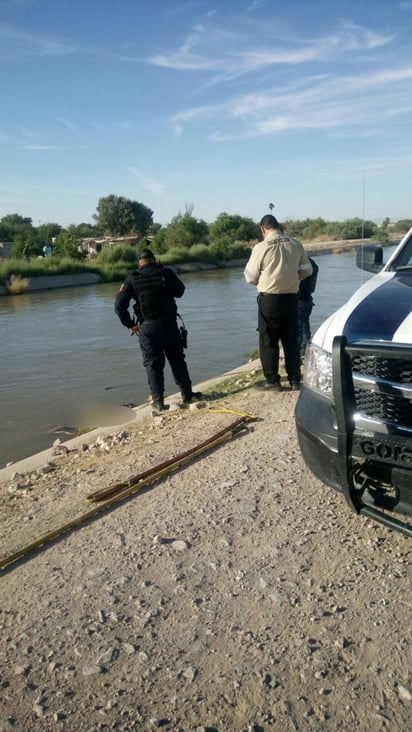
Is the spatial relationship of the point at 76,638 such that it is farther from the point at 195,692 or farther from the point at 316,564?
the point at 316,564

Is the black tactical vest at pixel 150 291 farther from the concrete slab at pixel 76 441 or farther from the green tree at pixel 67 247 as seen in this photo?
the green tree at pixel 67 247

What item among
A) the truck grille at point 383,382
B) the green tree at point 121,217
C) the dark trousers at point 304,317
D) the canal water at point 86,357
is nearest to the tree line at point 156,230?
the green tree at point 121,217

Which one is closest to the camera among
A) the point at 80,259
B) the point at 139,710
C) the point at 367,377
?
the point at 139,710

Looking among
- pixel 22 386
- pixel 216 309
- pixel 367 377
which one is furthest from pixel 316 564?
pixel 216 309

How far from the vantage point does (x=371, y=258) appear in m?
4.74

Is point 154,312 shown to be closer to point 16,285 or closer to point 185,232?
point 16,285

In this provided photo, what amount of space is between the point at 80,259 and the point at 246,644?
44.9 m

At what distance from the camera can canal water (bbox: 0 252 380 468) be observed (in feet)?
29.3

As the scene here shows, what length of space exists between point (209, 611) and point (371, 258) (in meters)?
2.98

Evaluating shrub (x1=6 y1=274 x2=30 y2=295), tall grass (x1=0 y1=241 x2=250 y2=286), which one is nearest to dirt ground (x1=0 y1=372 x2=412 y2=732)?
shrub (x1=6 y1=274 x2=30 y2=295)

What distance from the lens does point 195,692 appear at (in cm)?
240

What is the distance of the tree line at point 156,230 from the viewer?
182 feet

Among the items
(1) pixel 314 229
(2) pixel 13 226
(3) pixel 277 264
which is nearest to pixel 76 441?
(3) pixel 277 264

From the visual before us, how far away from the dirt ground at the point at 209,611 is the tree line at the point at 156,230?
43.5 meters
